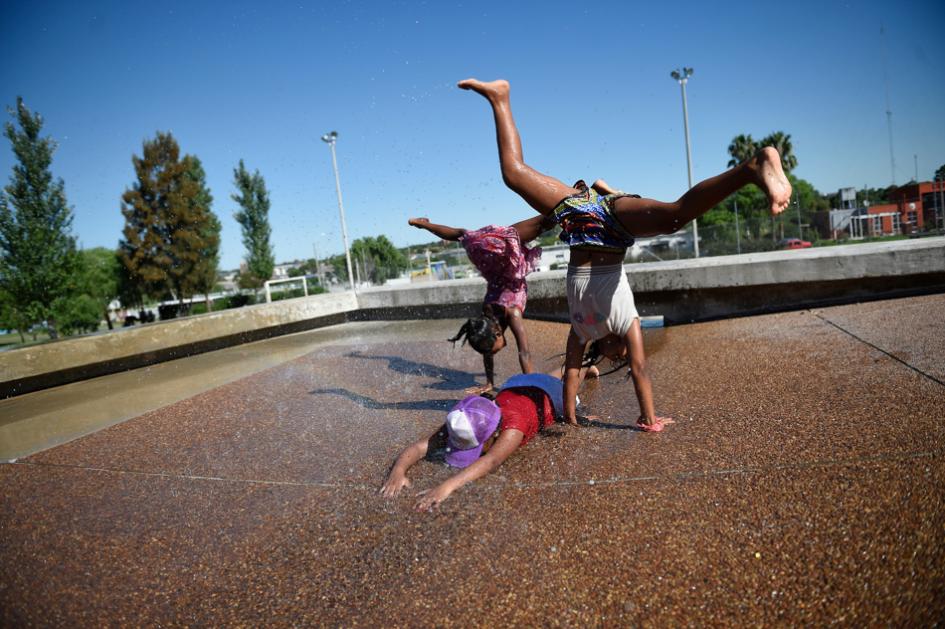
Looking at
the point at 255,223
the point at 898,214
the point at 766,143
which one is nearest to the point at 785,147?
the point at 766,143

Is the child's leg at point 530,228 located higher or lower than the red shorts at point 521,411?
higher

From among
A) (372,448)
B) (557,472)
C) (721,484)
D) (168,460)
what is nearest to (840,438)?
(721,484)

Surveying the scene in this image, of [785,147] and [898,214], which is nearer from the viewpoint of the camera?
[898,214]

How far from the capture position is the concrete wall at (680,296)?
22.6 ft

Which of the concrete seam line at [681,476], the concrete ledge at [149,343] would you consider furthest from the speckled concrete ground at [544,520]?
the concrete ledge at [149,343]

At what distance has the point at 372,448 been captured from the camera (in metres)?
3.83

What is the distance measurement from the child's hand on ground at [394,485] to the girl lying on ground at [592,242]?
53.9 inches

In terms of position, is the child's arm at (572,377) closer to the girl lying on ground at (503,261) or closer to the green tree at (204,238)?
the girl lying on ground at (503,261)

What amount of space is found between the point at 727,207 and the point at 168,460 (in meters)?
74.9

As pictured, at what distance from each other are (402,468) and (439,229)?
3293 mm

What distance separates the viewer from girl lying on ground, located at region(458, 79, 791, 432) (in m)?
3.38

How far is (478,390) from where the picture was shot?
5.24 meters

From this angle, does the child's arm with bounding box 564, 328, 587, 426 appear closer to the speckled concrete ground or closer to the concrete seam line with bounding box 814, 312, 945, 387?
the speckled concrete ground

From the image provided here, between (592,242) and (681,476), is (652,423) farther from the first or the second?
(592,242)
